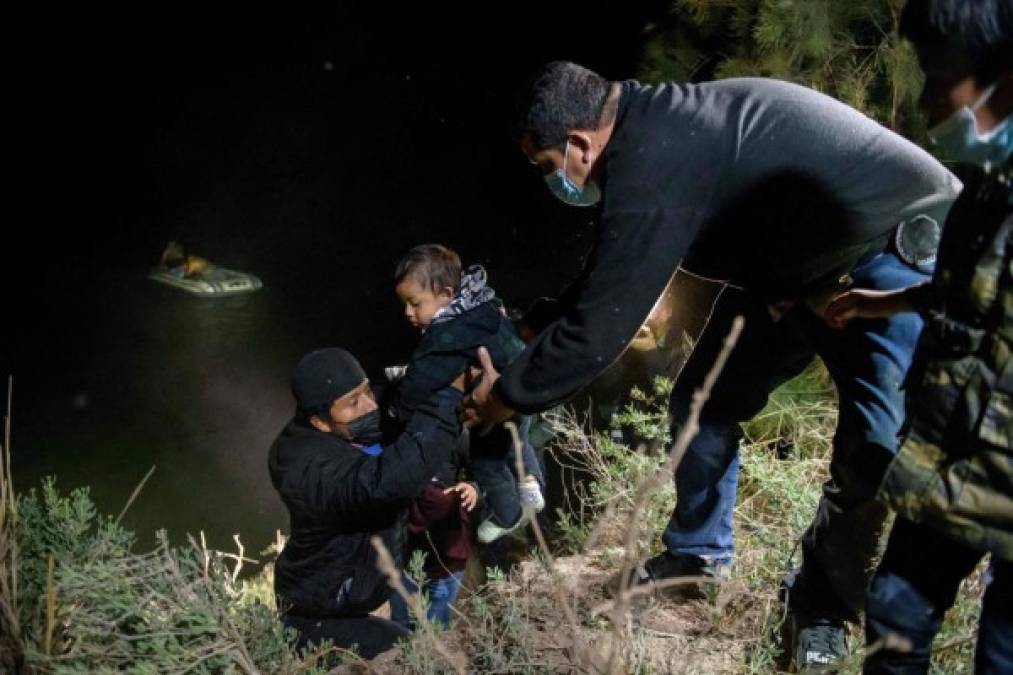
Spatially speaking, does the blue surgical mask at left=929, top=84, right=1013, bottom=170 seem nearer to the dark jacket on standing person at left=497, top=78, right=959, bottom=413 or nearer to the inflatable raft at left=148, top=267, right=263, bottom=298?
the dark jacket on standing person at left=497, top=78, right=959, bottom=413

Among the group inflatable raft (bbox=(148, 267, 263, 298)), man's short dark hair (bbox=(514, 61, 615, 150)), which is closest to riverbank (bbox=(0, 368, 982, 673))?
man's short dark hair (bbox=(514, 61, 615, 150))

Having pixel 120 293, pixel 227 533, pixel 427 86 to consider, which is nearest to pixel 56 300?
pixel 120 293

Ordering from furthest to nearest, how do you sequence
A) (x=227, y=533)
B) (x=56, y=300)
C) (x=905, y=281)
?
(x=56, y=300) < (x=227, y=533) < (x=905, y=281)

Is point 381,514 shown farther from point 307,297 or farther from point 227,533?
point 307,297

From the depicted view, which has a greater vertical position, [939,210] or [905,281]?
[939,210]

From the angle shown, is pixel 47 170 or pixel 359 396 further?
pixel 47 170

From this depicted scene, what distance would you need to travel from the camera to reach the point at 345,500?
2971 millimetres

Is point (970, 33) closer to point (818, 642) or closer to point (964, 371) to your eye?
point (964, 371)

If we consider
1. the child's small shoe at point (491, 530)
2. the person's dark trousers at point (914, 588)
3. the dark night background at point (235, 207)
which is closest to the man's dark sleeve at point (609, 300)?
the person's dark trousers at point (914, 588)

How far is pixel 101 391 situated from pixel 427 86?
54.2 ft

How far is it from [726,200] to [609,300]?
43 cm

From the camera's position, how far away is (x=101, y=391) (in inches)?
375

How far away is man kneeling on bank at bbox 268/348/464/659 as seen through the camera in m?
2.94

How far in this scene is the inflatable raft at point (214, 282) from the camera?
1266 centimetres
